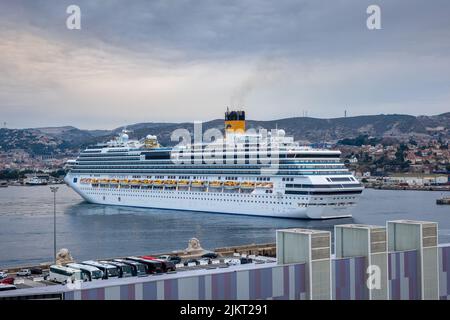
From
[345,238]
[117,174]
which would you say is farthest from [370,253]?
[117,174]

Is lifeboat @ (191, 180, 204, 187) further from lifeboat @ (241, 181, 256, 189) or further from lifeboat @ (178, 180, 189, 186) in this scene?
lifeboat @ (241, 181, 256, 189)

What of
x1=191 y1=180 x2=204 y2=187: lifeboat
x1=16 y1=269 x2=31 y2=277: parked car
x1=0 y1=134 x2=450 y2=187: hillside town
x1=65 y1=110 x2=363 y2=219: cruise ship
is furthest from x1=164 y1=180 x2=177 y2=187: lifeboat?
x1=0 y1=134 x2=450 y2=187: hillside town

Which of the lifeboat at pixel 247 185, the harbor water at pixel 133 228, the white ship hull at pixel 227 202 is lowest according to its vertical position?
the harbor water at pixel 133 228

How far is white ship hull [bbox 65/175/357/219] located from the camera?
27.9 metres

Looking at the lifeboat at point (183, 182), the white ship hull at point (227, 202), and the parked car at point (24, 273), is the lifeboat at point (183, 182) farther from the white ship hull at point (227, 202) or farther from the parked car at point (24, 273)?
the parked car at point (24, 273)

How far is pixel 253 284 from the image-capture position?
9266mm

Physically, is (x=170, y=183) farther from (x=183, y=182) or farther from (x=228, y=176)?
(x=228, y=176)

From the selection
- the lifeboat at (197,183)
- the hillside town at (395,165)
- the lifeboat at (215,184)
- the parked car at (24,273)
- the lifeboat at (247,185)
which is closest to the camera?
the parked car at (24,273)

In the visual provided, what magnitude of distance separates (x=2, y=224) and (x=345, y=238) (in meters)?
21.7

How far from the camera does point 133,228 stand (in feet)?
89.1

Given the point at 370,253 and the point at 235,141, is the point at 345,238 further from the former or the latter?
the point at 235,141

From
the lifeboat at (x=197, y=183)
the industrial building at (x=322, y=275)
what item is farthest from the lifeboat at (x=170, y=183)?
the industrial building at (x=322, y=275)

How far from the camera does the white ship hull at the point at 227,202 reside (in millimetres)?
27906

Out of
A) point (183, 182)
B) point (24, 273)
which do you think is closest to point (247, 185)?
point (183, 182)
